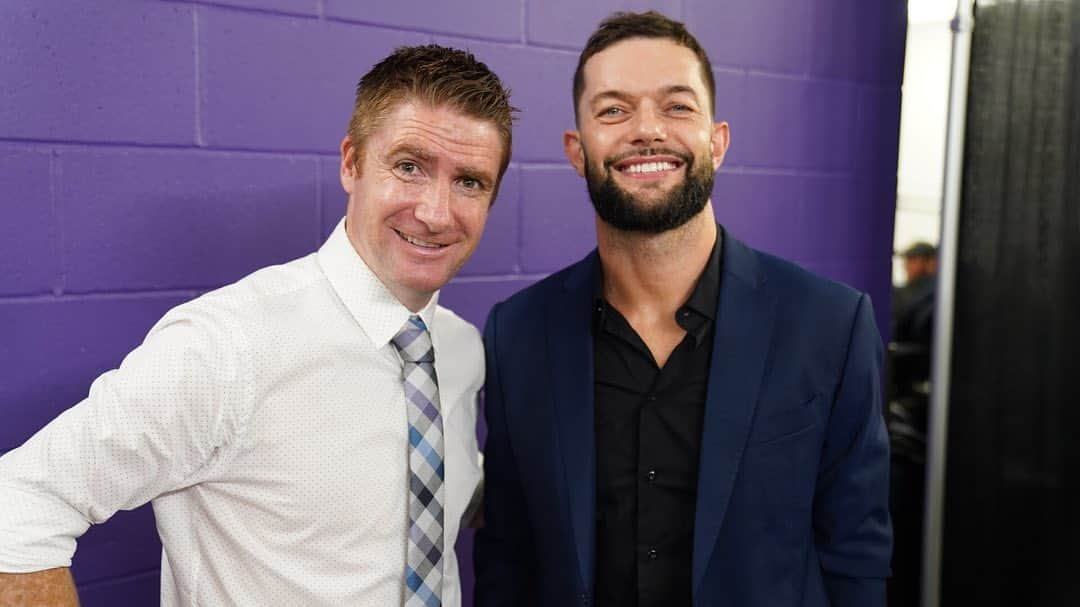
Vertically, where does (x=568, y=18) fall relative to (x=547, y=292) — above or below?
above

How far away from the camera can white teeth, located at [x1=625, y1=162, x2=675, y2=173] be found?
155 cm

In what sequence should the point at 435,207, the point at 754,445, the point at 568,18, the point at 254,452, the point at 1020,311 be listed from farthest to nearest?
the point at 1020,311 → the point at 568,18 → the point at 754,445 → the point at 435,207 → the point at 254,452

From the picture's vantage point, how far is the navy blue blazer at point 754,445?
4.81ft

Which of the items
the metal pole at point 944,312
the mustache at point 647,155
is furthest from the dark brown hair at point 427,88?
the metal pole at point 944,312

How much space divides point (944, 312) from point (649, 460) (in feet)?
3.77

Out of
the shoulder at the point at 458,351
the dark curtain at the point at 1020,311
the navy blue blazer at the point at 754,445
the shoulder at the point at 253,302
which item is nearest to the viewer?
the shoulder at the point at 253,302

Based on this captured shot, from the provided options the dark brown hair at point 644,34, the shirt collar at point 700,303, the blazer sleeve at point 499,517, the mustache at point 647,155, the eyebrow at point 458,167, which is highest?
the dark brown hair at point 644,34

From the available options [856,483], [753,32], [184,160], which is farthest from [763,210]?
[184,160]

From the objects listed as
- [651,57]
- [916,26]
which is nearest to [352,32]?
[651,57]

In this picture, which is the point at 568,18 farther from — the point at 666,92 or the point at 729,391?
the point at 729,391

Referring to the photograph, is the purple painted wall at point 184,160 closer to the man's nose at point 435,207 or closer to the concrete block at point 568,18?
the concrete block at point 568,18

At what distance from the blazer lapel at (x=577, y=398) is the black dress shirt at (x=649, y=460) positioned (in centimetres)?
3

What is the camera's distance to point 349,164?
143 centimetres

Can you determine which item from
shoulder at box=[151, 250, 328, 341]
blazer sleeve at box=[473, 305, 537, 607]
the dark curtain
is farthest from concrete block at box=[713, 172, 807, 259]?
shoulder at box=[151, 250, 328, 341]
